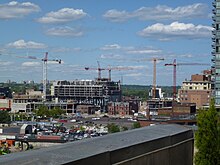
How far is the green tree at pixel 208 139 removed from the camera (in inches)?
340

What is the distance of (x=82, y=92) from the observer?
18075 cm

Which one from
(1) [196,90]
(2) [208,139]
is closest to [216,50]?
(2) [208,139]

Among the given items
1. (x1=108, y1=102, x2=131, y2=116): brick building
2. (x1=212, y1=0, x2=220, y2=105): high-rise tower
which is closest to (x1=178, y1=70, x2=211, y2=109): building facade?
(x1=108, y1=102, x2=131, y2=116): brick building

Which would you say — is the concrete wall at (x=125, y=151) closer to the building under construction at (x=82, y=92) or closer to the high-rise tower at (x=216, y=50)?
the high-rise tower at (x=216, y=50)

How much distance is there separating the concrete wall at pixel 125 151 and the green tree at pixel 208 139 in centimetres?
316

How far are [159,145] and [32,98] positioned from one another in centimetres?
15527

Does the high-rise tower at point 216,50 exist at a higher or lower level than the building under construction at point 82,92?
higher

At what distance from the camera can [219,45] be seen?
48.1 meters

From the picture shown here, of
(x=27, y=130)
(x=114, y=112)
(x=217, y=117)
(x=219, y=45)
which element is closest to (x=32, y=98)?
(x=114, y=112)

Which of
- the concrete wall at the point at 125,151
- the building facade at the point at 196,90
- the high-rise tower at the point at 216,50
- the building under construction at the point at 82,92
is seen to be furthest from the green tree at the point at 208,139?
the building under construction at the point at 82,92

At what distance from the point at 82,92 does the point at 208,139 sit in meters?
172

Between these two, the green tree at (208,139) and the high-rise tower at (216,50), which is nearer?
the green tree at (208,139)

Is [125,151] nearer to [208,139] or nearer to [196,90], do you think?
[208,139]

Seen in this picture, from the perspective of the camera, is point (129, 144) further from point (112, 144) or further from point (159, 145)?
point (159, 145)
